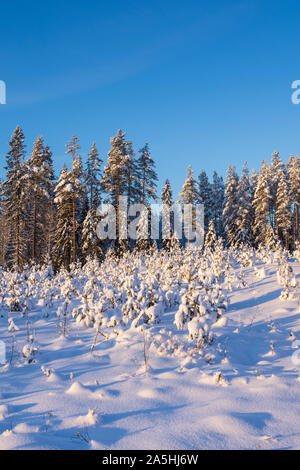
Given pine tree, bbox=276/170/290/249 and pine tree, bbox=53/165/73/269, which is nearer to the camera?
pine tree, bbox=53/165/73/269

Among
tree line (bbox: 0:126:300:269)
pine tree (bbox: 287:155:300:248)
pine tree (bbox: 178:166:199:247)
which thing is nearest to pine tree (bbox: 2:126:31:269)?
tree line (bbox: 0:126:300:269)

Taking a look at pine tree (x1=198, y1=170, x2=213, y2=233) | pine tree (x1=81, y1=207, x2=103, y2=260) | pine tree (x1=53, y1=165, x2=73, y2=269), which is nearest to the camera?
pine tree (x1=53, y1=165, x2=73, y2=269)

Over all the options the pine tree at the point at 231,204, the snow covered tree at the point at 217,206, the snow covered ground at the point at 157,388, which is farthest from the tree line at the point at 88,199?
the snow covered ground at the point at 157,388

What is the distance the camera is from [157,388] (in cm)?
395

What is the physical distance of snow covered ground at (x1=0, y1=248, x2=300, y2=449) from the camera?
2920 millimetres

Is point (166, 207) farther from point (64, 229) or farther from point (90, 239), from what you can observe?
point (64, 229)

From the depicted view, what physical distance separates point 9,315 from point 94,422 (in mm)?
7211

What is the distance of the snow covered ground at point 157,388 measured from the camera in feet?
9.58

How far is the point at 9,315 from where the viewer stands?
9.33 metres

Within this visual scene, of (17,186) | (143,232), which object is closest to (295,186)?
(143,232)

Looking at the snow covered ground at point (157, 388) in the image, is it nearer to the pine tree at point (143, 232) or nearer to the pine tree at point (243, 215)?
the pine tree at point (143, 232)

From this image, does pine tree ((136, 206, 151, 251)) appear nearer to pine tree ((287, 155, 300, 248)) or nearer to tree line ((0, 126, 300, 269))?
tree line ((0, 126, 300, 269))
